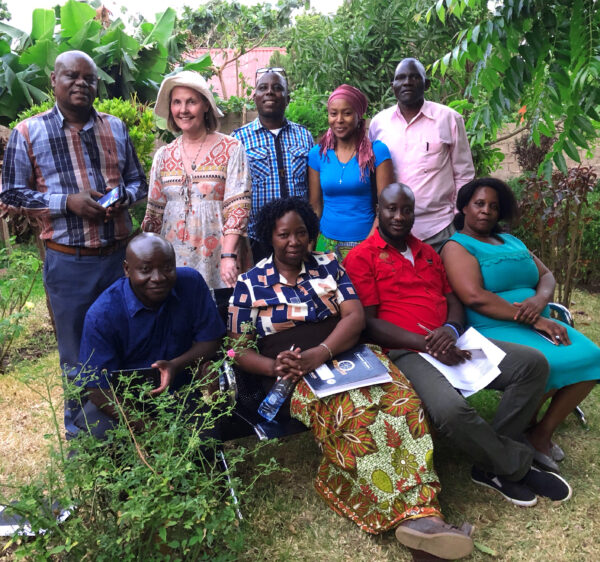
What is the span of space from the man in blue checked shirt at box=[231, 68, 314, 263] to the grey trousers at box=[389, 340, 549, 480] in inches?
51.9

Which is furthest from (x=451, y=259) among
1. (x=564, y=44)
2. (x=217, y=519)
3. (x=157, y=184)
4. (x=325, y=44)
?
(x=325, y=44)

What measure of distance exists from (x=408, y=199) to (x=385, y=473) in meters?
1.49

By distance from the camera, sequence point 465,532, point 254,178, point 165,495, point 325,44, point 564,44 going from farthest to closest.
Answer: point 325,44 < point 254,178 < point 564,44 < point 465,532 < point 165,495

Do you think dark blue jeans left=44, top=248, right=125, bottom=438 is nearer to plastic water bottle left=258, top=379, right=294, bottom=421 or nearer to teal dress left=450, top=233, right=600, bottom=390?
plastic water bottle left=258, top=379, right=294, bottom=421

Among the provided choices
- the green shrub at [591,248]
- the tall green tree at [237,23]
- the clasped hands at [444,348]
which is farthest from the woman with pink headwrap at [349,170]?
the tall green tree at [237,23]

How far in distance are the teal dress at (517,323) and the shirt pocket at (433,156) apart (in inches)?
23.8

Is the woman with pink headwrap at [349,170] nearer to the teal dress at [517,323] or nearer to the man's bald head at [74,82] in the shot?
the teal dress at [517,323]

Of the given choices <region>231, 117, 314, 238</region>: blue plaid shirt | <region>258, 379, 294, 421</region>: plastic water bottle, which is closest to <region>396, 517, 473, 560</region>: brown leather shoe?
<region>258, 379, 294, 421</region>: plastic water bottle

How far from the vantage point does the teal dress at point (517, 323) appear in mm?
3266

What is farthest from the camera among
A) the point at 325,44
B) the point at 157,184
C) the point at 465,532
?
the point at 325,44

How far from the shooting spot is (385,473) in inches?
106

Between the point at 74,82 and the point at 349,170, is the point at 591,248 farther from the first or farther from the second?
the point at 74,82

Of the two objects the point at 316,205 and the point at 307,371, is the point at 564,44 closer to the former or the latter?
the point at 316,205

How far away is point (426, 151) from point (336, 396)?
188 cm
